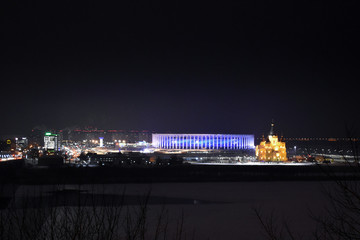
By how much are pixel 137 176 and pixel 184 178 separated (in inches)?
219

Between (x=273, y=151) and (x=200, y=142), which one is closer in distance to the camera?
(x=273, y=151)

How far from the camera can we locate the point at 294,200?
27.9 m

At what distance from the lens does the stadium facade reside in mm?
137625

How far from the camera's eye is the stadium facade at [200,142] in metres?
138

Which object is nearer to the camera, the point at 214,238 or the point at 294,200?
the point at 214,238

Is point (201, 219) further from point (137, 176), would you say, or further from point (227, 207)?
point (137, 176)

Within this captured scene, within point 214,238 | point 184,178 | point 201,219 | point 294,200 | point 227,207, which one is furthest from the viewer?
point 184,178

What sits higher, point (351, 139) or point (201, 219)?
point (351, 139)

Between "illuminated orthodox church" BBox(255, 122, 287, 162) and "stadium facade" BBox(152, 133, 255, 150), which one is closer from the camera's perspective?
"illuminated orthodox church" BBox(255, 122, 287, 162)

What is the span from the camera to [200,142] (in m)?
139

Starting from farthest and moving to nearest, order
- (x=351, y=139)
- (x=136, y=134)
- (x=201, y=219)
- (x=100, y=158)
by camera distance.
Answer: (x=136, y=134) < (x=100, y=158) < (x=201, y=219) < (x=351, y=139)

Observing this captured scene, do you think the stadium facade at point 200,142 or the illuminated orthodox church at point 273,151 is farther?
the stadium facade at point 200,142

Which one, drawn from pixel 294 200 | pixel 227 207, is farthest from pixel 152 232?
pixel 294 200

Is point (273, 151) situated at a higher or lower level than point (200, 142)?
lower
